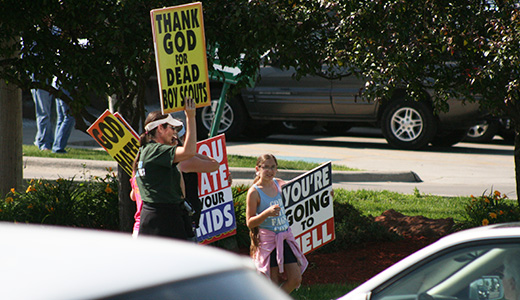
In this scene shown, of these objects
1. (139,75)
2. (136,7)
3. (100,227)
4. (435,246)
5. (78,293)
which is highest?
(136,7)

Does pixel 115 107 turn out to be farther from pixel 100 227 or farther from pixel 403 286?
pixel 403 286

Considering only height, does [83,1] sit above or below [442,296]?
above

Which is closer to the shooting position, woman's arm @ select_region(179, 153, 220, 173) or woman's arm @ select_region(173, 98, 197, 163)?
woman's arm @ select_region(173, 98, 197, 163)

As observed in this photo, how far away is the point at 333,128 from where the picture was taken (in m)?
18.4

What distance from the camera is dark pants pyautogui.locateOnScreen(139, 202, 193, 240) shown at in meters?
5.00

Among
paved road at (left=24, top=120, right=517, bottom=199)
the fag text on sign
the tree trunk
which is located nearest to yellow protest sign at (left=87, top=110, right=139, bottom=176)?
the fag text on sign

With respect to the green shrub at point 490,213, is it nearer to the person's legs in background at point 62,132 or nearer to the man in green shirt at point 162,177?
the man in green shirt at point 162,177

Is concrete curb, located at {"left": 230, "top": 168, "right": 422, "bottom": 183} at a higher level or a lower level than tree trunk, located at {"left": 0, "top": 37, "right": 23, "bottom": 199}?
lower

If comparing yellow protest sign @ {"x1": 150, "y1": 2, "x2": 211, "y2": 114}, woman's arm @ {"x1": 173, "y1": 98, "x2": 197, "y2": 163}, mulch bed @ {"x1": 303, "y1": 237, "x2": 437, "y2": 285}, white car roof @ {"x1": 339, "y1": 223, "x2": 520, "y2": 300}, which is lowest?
mulch bed @ {"x1": 303, "y1": 237, "x2": 437, "y2": 285}

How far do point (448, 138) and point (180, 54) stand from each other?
1109 cm

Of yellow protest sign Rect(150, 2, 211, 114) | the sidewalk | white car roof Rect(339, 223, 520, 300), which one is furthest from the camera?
the sidewalk

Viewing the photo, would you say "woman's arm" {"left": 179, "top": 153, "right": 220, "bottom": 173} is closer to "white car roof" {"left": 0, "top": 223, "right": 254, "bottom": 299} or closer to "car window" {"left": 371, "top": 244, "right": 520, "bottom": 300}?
"car window" {"left": 371, "top": 244, "right": 520, "bottom": 300}

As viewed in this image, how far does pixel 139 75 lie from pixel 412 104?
8765mm

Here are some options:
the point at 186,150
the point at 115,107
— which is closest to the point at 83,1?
the point at 115,107
